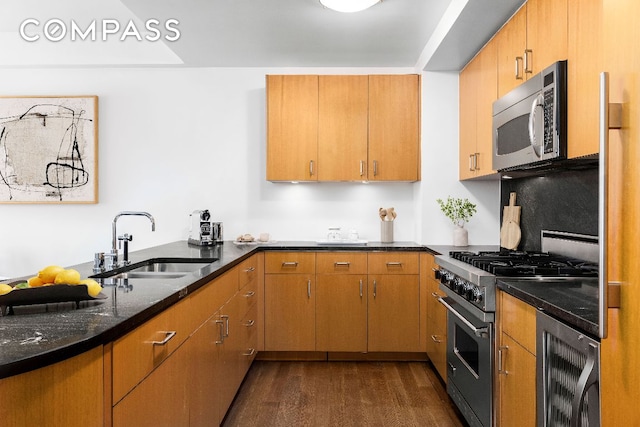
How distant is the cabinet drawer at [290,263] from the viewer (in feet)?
12.3

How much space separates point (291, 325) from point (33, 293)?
2.56 m

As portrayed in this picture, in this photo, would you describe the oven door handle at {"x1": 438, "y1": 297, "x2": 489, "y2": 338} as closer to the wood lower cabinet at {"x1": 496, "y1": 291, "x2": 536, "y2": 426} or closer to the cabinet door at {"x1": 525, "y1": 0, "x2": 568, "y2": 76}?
the wood lower cabinet at {"x1": 496, "y1": 291, "x2": 536, "y2": 426}

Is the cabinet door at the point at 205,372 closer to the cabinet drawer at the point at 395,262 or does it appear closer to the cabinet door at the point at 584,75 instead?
the cabinet drawer at the point at 395,262

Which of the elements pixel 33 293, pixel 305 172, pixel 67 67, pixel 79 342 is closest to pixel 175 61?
pixel 67 67

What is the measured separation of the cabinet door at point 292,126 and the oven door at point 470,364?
1.72m

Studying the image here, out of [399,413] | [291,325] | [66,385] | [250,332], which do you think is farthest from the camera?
[291,325]

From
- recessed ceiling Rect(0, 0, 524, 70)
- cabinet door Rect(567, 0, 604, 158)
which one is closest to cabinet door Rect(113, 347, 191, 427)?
cabinet door Rect(567, 0, 604, 158)

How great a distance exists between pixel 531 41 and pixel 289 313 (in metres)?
2.52

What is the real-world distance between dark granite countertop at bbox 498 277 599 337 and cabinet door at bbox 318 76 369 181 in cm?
208

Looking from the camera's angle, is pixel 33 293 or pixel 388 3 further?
pixel 388 3

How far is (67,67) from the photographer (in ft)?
13.9

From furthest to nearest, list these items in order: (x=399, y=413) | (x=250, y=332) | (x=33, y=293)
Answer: (x=250, y=332), (x=399, y=413), (x=33, y=293)

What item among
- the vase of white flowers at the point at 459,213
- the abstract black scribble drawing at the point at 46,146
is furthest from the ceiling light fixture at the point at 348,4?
the abstract black scribble drawing at the point at 46,146

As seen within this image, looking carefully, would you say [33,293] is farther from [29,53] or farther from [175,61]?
[29,53]
